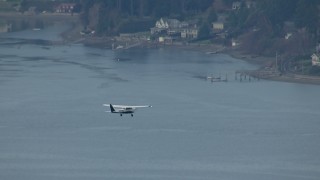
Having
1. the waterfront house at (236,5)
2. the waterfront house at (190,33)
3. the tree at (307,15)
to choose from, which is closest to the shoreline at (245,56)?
the waterfront house at (190,33)

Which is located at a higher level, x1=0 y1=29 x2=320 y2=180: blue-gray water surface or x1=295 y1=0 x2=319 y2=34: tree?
x1=295 y1=0 x2=319 y2=34: tree

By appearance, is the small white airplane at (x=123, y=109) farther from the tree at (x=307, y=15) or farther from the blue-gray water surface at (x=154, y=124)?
the tree at (x=307, y=15)

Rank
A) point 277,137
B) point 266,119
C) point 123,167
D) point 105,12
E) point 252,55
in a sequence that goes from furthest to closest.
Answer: point 105,12
point 252,55
point 266,119
point 277,137
point 123,167

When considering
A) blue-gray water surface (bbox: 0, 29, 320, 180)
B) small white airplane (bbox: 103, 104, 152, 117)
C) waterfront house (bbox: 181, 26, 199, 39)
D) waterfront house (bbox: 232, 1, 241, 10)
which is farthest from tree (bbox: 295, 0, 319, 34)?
small white airplane (bbox: 103, 104, 152, 117)

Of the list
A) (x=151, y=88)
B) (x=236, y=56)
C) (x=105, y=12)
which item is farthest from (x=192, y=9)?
(x=151, y=88)

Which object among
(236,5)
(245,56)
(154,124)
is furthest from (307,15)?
(154,124)

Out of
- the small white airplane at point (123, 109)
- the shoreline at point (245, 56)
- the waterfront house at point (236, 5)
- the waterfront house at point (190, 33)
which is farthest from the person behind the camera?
the waterfront house at point (236, 5)

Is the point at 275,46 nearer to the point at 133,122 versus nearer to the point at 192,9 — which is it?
the point at 192,9

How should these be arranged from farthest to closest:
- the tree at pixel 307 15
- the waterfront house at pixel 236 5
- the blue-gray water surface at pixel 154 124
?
the waterfront house at pixel 236 5 → the tree at pixel 307 15 → the blue-gray water surface at pixel 154 124

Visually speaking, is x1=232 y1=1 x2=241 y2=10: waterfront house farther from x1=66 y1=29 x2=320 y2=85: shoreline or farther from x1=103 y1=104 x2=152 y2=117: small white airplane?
x1=103 y1=104 x2=152 y2=117: small white airplane
